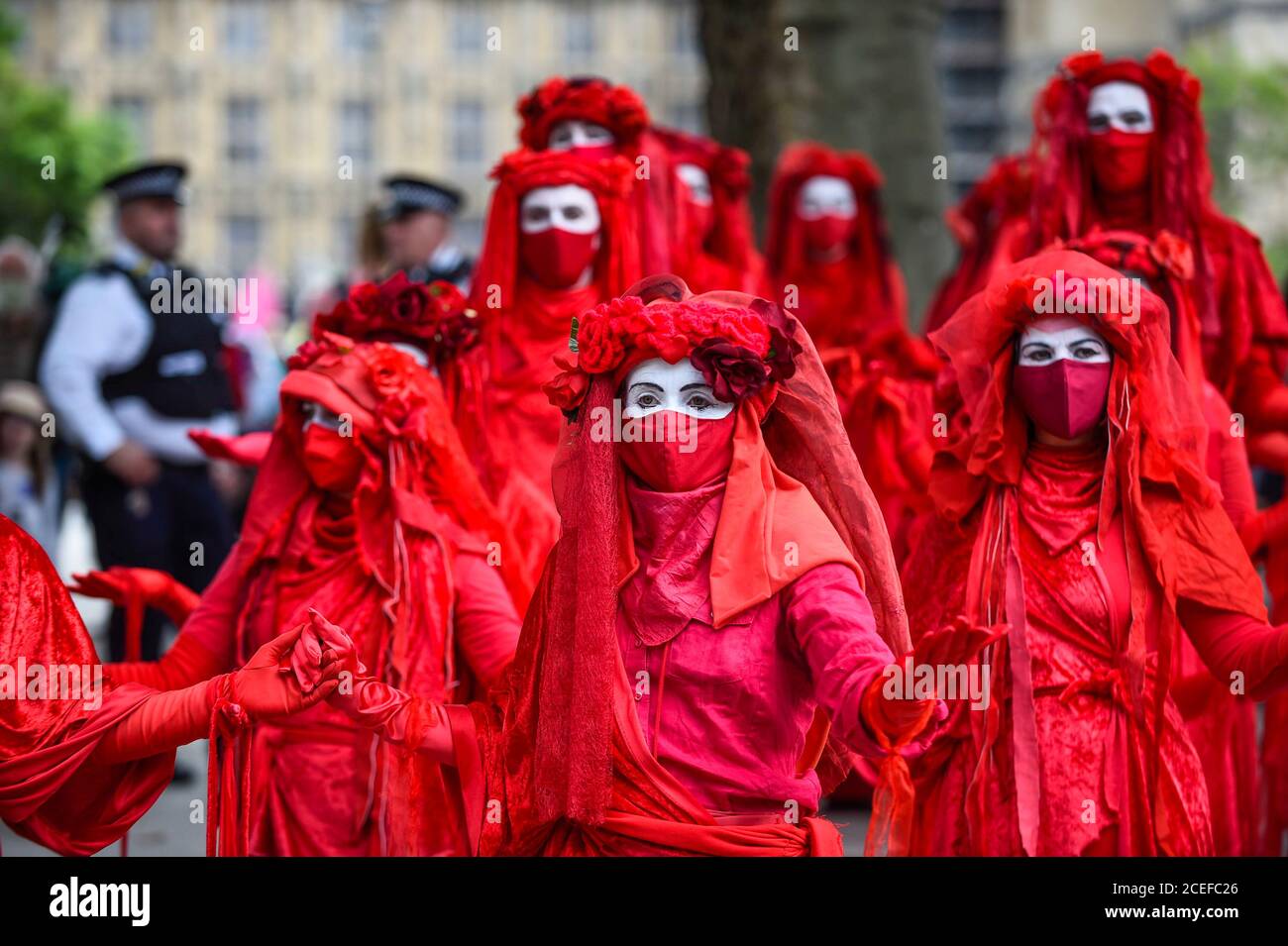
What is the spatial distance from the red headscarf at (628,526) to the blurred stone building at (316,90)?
48885 mm

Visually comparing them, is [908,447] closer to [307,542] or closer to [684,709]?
[307,542]

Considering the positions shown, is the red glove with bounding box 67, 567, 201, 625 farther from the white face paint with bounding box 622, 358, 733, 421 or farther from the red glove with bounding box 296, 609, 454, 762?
the white face paint with bounding box 622, 358, 733, 421

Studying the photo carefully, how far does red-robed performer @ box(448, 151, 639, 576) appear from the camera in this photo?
25.9ft

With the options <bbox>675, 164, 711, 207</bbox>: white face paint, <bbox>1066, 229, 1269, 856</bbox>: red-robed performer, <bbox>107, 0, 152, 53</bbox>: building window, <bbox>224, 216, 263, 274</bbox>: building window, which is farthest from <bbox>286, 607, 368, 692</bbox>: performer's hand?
<bbox>107, 0, 152, 53</bbox>: building window

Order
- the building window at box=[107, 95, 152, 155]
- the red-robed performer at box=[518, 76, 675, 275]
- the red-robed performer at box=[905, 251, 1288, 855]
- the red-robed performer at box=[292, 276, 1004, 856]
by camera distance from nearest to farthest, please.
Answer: the red-robed performer at box=[292, 276, 1004, 856]
the red-robed performer at box=[905, 251, 1288, 855]
the red-robed performer at box=[518, 76, 675, 275]
the building window at box=[107, 95, 152, 155]

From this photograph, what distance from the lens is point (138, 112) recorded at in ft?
181

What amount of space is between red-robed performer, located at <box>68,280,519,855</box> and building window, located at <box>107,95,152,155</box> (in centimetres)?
4959

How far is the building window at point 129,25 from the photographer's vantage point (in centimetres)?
5556

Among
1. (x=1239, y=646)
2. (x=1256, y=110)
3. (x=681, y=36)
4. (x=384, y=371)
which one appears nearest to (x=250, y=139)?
(x=681, y=36)

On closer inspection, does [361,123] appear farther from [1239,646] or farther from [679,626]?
[679,626]

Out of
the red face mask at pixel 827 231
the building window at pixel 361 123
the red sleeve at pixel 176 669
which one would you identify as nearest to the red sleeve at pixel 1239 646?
the red sleeve at pixel 176 669

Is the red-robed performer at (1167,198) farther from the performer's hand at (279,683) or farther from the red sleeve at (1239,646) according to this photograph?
the performer's hand at (279,683)
